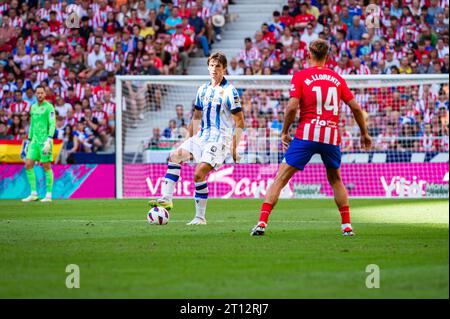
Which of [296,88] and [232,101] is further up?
[232,101]

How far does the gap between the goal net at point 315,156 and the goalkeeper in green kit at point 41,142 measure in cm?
211

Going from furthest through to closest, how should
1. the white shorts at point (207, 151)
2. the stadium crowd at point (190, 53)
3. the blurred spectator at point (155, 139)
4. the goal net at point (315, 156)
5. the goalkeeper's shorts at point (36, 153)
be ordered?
the stadium crowd at point (190, 53) < the blurred spectator at point (155, 139) < the goal net at point (315, 156) < the goalkeeper's shorts at point (36, 153) < the white shorts at point (207, 151)

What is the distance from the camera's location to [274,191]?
1095 cm

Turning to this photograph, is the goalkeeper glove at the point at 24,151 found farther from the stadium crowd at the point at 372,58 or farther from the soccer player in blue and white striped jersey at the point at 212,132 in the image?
the soccer player in blue and white striped jersey at the point at 212,132

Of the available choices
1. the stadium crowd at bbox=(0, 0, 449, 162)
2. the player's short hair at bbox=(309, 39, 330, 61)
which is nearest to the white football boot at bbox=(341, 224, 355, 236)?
the player's short hair at bbox=(309, 39, 330, 61)

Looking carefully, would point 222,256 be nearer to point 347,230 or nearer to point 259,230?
point 259,230

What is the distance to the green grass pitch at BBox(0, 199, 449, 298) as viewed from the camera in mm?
6848

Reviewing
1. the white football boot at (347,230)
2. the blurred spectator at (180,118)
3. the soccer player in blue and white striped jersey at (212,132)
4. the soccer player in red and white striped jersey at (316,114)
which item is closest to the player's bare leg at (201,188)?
the soccer player in blue and white striped jersey at (212,132)

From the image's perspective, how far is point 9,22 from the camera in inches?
1164

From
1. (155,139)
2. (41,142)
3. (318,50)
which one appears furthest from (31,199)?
(318,50)

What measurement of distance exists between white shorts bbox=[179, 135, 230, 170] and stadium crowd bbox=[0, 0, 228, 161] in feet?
40.0

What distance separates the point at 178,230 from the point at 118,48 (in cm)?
1682

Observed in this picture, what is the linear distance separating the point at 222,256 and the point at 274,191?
7.21 feet

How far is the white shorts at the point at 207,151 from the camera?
12.7m
